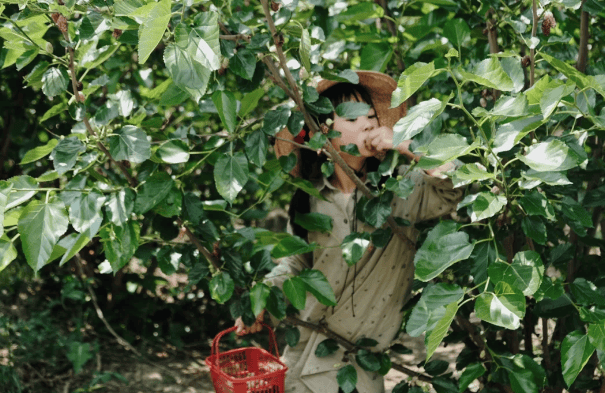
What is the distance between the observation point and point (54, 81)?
4.58 ft

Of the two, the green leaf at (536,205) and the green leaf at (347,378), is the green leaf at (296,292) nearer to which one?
the green leaf at (347,378)

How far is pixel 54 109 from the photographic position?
158 cm

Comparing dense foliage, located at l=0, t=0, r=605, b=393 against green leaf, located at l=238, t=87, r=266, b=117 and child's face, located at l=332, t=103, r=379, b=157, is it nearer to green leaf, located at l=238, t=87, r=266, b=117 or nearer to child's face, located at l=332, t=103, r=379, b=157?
green leaf, located at l=238, t=87, r=266, b=117

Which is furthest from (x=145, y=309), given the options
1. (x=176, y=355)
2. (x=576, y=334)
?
(x=576, y=334)

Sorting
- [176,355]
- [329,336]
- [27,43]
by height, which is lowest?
[176,355]

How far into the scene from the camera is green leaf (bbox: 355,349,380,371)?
1860mm

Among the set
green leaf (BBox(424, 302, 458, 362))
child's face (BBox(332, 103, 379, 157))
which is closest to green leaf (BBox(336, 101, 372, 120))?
child's face (BBox(332, 103, 379, 157))

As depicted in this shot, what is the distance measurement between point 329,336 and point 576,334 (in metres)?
0.82

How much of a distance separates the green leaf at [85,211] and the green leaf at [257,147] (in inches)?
13.5

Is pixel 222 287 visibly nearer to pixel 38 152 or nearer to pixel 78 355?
pixel 38 152

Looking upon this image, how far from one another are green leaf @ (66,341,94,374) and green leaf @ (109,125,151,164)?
80.2 inches

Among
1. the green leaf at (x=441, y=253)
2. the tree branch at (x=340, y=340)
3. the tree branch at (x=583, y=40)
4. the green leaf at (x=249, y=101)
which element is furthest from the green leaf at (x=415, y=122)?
the tree branch at (x=340, y=340)

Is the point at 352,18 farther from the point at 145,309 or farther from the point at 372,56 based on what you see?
the point at 145,309

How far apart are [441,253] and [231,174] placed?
1.63 feet
